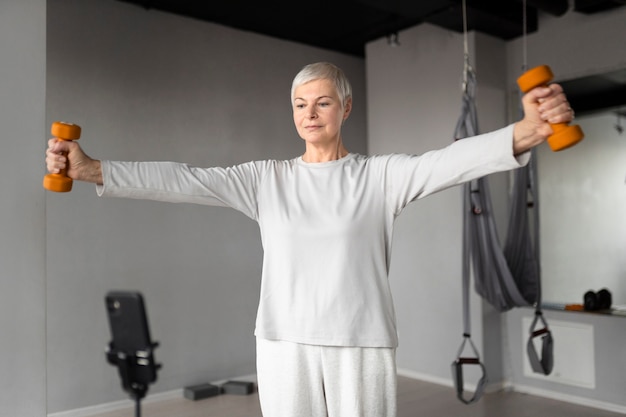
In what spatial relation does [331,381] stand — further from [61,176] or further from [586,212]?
[586,212]

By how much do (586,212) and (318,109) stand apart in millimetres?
3126

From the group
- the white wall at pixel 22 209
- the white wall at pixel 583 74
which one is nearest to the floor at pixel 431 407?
the white wall at pixel 583 74

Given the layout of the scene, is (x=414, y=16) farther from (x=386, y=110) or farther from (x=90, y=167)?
(x=90, y=167)

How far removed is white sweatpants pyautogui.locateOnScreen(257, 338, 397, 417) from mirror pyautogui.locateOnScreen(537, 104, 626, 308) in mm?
2913

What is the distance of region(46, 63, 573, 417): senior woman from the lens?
1156mm

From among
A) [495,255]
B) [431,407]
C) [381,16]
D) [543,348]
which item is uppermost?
[381,16]

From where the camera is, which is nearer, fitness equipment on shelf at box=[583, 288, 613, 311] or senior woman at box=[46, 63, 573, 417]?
senior woman at box=[46, 63, 573, 417]

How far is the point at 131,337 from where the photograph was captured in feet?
1.53

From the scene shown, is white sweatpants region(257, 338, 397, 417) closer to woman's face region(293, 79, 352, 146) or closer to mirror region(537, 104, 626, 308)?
woman's face region(293, 79, 352, 146)

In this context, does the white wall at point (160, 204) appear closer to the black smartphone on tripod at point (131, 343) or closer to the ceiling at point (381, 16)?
the ceiling at point (381, 16)

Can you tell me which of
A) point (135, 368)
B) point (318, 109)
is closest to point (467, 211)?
point (318, 109)

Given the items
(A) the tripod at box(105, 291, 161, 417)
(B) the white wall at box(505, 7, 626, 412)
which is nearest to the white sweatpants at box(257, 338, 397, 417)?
(A) the tripod at box(105, 291, 161, 417)

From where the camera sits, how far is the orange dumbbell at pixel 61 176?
3.44 ft

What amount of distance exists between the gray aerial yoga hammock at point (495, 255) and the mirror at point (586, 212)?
600mm
